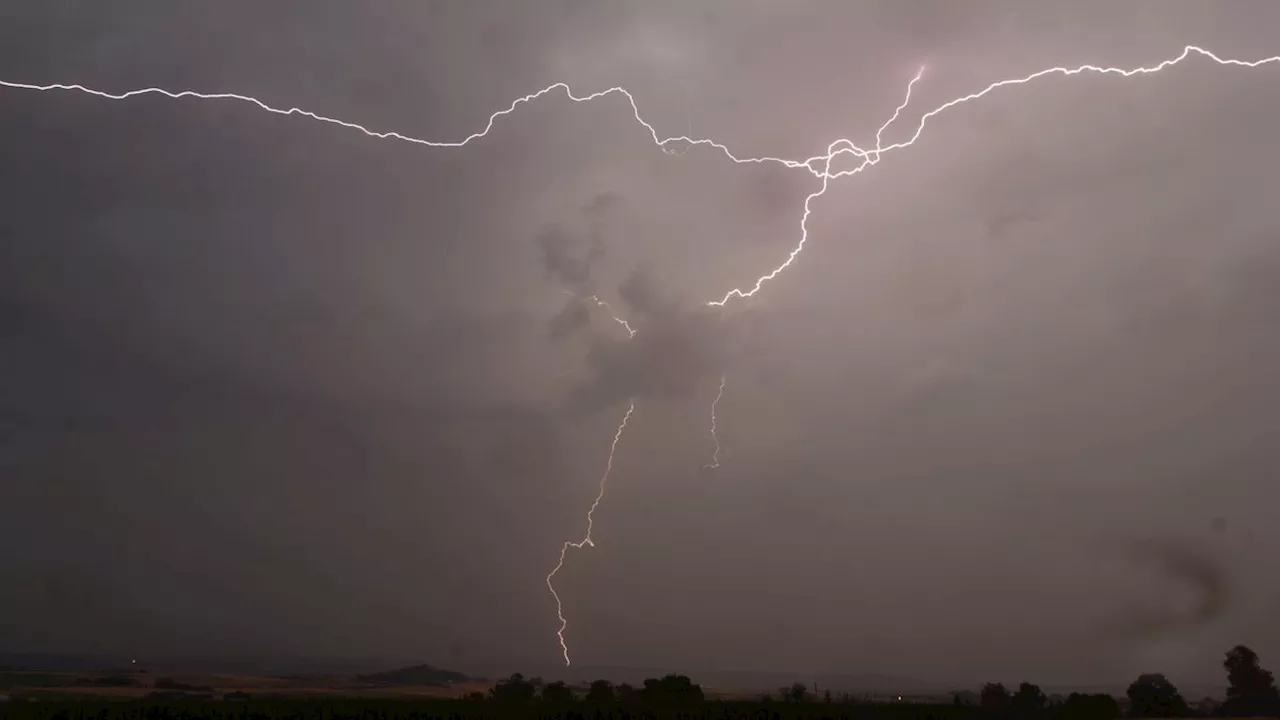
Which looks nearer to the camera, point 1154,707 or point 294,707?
point 294,707

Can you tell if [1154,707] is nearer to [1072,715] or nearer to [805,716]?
[1072,715]

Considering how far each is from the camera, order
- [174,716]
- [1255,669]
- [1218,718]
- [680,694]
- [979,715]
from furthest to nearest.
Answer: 1. [1255,669]
2. [680,694]
3. [979,715]
4. [1218,718]
5. [174,716]

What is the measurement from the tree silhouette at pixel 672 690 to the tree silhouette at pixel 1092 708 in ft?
61.7

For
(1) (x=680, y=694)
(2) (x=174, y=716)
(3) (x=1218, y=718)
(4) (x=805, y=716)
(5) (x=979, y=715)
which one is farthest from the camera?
(1) (x=680, y=694)

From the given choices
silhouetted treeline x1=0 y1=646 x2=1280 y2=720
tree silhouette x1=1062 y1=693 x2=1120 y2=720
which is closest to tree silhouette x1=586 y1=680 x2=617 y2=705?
silhouetted treeline x1=0 y1=646 x2=1280 y2=720

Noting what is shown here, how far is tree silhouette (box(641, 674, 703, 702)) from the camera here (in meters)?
54.6

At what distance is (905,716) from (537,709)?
16855 mm

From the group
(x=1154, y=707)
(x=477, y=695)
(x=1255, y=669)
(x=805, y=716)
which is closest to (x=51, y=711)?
(x=477, y=695)

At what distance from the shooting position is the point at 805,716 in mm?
41750

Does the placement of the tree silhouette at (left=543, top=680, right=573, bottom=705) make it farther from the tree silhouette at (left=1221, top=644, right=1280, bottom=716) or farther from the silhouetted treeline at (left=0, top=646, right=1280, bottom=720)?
the tree silhouette at (left=1221, top=644, right=1280, bottom=716)

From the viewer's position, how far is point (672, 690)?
5597cm

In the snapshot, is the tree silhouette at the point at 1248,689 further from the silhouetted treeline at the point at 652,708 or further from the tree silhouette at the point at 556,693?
A: the tree silhouette at the point at 556,693

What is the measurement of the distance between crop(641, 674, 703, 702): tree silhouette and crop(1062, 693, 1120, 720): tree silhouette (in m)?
18.8

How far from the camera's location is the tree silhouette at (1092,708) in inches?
1893
